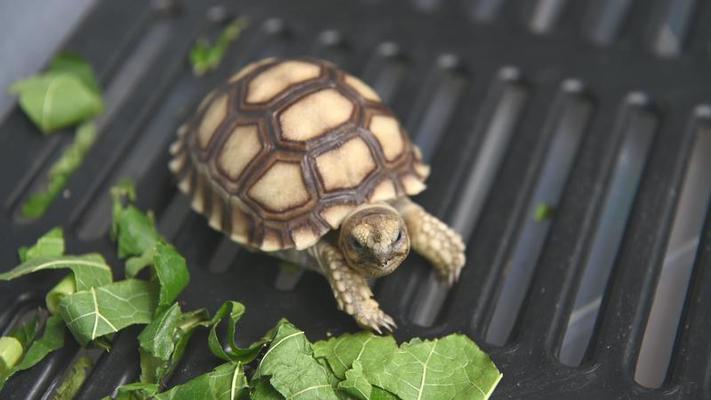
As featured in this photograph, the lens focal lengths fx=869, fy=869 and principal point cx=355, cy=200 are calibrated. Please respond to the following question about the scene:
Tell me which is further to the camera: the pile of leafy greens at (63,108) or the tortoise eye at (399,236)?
the pile of leafy greens at (63,108)

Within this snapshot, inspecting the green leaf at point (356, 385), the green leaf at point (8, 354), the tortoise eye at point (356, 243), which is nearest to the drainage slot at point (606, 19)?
the tortoise eye at point (356, 243)

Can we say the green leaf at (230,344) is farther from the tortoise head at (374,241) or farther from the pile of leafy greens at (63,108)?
the pile of leafy greens at (63,108)

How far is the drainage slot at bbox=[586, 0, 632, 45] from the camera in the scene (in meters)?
2.61

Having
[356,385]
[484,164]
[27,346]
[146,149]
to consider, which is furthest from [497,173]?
[27,346]

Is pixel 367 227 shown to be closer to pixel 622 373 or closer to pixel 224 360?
pixel 224 360

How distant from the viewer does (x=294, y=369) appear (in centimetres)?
186

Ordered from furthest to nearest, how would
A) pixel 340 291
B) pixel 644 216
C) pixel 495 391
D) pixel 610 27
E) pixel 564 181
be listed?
1. pixel 610 27
2. pixel 564 181
3. pixel 644 216
4. pixel 340 291
5. pixel 495 391

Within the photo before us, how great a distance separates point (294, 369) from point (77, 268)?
623mm

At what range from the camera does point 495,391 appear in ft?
6.25

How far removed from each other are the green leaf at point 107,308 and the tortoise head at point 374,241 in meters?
0.48

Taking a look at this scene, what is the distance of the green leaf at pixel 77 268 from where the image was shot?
2070mm

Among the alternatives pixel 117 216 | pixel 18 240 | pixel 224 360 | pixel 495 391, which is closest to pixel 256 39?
pixel 117 216

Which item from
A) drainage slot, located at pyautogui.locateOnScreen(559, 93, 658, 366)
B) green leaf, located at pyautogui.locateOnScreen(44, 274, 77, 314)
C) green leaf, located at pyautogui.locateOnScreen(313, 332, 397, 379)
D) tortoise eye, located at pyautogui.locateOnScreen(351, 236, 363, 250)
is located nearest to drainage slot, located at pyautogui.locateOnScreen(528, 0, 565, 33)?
drainage slot, located at pyautogui.locateOnScreen(559, 93, 658, 366)

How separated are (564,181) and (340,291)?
0.75 m
